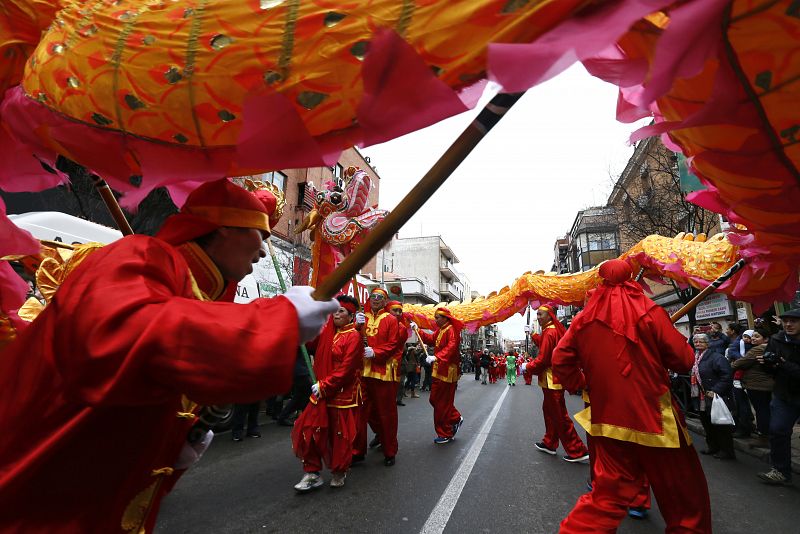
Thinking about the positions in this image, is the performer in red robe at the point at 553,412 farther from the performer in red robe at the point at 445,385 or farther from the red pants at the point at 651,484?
the red pants at the point at 651,484

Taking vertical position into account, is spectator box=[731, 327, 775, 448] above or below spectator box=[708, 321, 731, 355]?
below

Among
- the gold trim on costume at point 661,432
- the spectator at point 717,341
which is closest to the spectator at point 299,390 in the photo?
the gold trim on costume at point 661,432

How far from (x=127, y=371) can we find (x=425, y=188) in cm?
75

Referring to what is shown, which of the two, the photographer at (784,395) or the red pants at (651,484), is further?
the photographer at (784,395)

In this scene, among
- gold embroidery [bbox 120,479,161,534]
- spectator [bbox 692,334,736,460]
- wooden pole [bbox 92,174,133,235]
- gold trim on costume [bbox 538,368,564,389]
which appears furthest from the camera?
gold trim on costume [bbox 538,368,564,389]

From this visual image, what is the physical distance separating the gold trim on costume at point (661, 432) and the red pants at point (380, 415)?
3026 mm

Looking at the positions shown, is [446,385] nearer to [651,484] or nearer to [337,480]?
[337,480]

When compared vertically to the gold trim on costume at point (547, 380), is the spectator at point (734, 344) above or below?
above

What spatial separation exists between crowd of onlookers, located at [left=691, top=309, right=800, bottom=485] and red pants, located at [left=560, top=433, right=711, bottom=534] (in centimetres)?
319

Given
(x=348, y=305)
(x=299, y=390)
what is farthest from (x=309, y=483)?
(x=299, y=390)

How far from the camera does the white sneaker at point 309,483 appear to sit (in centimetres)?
420

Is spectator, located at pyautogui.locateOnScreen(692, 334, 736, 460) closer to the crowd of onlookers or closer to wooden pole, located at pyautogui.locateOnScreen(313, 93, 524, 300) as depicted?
the crowd of onlookers

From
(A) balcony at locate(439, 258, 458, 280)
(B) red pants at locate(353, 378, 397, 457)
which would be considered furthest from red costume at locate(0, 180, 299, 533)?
(A) balcony at locate(439, 258, 458, 280)

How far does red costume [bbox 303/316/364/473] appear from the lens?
4.36 m
